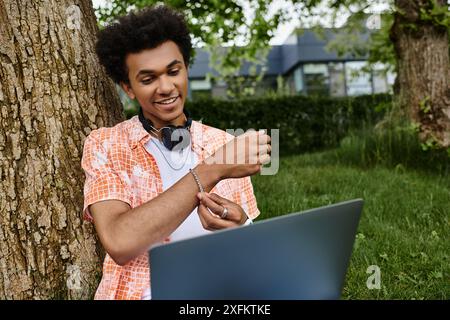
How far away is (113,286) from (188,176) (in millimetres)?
493

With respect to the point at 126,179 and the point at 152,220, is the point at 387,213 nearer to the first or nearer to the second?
the point at 126,179

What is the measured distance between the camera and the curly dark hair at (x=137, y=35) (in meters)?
1.94

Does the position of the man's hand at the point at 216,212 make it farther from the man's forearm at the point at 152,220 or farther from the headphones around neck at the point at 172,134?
the headphones around neck at the point at 172,134

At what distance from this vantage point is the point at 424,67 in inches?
264

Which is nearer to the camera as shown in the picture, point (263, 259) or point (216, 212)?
point (263, 259)

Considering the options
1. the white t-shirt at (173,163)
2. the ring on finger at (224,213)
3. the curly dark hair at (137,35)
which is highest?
the curly dark hair at (137,35)

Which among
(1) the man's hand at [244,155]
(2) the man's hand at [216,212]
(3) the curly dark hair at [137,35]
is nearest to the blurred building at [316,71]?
(3) the curly dark hair at [137,35]

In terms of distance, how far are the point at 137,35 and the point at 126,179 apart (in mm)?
513

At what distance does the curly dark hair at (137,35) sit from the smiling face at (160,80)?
3 cm

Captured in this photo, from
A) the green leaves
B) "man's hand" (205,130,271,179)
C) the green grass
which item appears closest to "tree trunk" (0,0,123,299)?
"man's hand" (205,130,271,179)

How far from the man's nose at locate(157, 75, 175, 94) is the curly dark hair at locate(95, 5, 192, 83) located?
120mm

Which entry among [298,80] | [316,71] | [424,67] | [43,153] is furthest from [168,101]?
[298,80]

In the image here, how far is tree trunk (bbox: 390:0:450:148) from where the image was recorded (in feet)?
21.4
